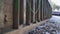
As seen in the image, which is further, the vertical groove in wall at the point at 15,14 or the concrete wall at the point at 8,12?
the vertical groove in wall at the point at 15,14

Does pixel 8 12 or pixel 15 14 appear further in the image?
pixel 15 14

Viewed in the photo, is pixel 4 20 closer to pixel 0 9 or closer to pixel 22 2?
pixel 0 9

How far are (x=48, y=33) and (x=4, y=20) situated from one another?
182 centimetres

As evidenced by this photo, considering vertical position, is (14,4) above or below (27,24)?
above

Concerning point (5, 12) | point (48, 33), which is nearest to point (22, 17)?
point (5, 12)

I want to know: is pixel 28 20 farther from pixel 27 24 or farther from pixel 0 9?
pixel 0 9

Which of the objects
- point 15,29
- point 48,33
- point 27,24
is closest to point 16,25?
point 15,29

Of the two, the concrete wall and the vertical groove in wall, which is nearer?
the concrete wall

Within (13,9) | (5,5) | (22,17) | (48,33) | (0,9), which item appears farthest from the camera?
(48,33)

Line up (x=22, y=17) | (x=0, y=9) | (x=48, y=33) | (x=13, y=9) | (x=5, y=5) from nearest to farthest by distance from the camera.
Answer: (x=0, y=9), (x=5, y=5), (x=13, y=9), (x=22, y=17), (x=48, y=33)

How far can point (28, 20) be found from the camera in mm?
3340

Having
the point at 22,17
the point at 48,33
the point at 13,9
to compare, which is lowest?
the point at 48,33

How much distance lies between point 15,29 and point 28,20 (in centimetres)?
93

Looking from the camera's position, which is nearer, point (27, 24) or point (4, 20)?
point (4, 20)
